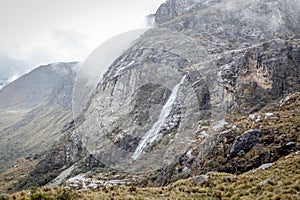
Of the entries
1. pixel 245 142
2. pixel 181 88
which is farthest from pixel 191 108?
pixel 245 142

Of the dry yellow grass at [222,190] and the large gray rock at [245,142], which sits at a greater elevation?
the dry yellow grass at [222,190]

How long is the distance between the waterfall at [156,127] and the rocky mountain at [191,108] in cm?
30

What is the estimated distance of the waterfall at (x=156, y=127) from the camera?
64.2 m

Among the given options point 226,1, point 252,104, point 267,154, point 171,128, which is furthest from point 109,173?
point 226,1

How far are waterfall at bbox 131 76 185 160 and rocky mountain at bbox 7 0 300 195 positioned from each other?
12.0 inches

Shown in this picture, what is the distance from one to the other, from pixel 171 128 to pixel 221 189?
142 feet

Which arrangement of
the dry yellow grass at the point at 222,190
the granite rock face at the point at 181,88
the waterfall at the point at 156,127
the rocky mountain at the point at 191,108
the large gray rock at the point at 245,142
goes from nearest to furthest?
1. the dry yellow grass at the point at 222,190
2. the large gray rock at the point at 245,142
3. the rocky mountain at the point at 191,108
4. the granite rock face at the point at 181,88
5. the waterfall at the point at 156,127

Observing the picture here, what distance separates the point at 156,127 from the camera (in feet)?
227

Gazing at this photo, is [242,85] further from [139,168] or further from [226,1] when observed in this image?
[226,1]

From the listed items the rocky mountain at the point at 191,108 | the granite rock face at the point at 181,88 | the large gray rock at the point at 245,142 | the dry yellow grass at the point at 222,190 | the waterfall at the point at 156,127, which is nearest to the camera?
the dry yellow grass at the point at 222,190

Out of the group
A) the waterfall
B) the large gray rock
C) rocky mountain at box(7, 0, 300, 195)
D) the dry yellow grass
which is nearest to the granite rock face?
rocky mountain at box(7, 0, 300, 195)

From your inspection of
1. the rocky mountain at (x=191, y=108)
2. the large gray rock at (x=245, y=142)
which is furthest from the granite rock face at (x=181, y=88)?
the large gray rock at (x=245, y=142)

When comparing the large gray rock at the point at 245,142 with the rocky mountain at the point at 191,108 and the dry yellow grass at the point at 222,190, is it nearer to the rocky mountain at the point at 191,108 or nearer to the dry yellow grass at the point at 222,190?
the rocky mountain at the point at 191,108

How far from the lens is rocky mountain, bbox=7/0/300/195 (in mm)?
Answer: 43375
